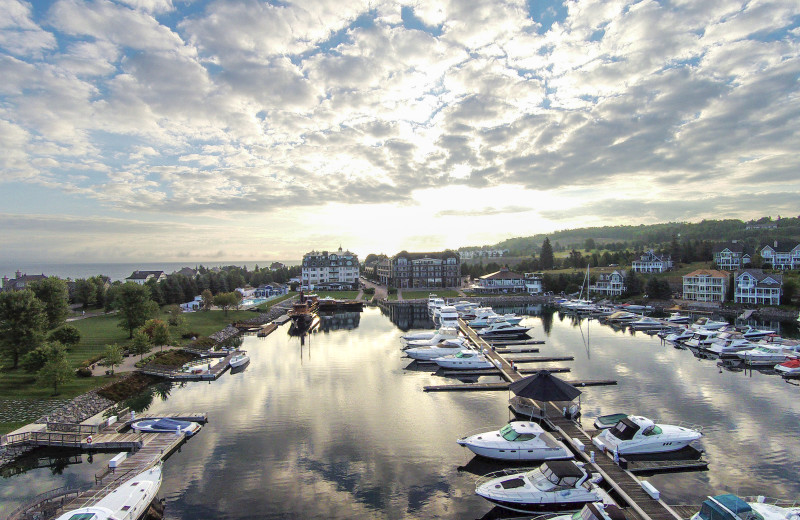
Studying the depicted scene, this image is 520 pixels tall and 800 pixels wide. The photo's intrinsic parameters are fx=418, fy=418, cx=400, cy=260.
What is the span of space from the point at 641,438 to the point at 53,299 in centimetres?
5664

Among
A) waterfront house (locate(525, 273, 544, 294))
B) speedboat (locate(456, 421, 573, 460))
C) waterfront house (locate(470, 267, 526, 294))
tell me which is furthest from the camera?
waterfront house (locate(525, 273, 544, 294))

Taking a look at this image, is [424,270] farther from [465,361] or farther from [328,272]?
[465,361]

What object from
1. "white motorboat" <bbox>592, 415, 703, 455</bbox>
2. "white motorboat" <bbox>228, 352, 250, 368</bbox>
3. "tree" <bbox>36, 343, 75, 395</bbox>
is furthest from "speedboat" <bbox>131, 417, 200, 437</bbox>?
"white motorboat" <bbox>592, 415, 703, 455</bbox>

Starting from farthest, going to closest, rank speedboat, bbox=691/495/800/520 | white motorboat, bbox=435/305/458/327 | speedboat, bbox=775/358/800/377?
white motorboat, bbox=435/305/458/327 < speedboat, bbox=775/358/800/377 < speedboat, bbox=691/495/800/520

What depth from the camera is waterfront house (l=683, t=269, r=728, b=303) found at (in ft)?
263

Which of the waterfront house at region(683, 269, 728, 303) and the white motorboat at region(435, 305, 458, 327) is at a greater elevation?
the waterfront house at region(683, 269, 728, 303)

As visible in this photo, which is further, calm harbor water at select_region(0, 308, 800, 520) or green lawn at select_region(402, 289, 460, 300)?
green lawn at select_region(402, 289, 460, 300)

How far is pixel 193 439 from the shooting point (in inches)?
967

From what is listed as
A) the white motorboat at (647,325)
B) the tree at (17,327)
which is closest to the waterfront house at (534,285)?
the white motorboat at (647,325)

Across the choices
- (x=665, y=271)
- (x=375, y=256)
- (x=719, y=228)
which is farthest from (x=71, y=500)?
(x=719, y=228)

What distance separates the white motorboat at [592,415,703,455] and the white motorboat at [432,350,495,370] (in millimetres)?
16608

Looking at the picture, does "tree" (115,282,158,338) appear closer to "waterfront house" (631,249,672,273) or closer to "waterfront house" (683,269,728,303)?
"waterfront house" (683,269,728,303)

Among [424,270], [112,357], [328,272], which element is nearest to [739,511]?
[112,357]

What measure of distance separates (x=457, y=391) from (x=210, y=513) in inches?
768
